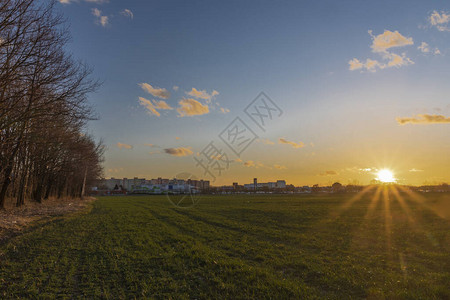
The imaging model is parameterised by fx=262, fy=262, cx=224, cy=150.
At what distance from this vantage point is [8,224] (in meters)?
19.1

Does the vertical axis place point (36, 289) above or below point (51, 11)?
below

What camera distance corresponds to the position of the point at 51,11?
15094 mm

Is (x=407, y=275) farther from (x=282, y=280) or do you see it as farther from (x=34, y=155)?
(x=34, y=155)

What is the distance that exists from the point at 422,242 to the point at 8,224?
28557 millimetres

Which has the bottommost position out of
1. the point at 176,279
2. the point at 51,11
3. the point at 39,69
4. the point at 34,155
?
the point at 176,279

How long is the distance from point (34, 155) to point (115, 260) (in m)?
29.4

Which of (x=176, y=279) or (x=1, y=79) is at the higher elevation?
(x=1, y=79)

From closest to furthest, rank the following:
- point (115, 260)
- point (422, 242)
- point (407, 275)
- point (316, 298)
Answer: point (316, 298) < point (407, 275) < point (115, 260) < point (422, 242)

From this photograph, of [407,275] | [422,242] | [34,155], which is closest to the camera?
[407,275]

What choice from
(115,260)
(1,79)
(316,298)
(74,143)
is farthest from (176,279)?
(74,143)

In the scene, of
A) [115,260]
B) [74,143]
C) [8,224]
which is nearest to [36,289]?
[115,260]

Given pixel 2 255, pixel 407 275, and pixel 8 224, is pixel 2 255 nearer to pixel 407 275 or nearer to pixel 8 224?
pixel 8 224

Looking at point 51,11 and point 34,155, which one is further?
point 34,155

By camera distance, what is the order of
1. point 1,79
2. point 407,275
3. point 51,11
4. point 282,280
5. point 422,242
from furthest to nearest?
point 422,242 → point 51,11 → point 1,79 → point 407,275 → point 282,280
